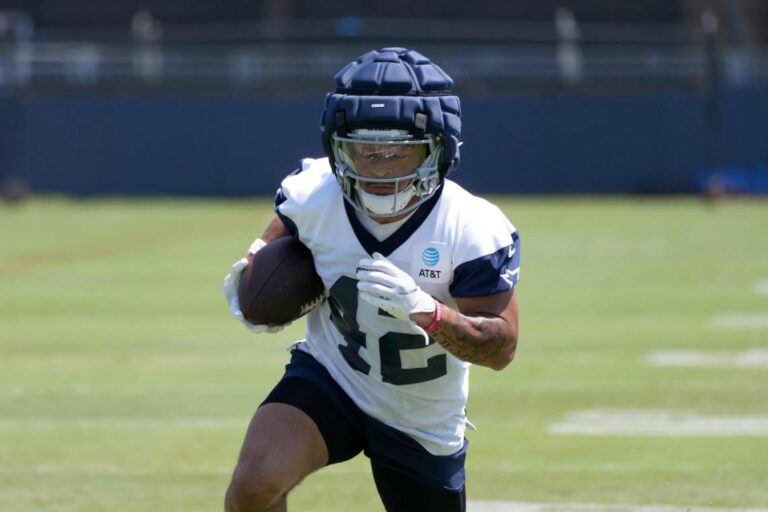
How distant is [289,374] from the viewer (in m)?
4.75

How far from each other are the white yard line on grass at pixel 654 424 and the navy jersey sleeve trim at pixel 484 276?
3676 mm

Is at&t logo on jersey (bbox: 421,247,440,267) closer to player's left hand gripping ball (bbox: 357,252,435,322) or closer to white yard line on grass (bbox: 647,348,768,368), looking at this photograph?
player's left hand gripping ball (bbox: 357,252,435,322)

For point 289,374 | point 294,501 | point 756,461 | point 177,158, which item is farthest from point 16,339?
point 177,158

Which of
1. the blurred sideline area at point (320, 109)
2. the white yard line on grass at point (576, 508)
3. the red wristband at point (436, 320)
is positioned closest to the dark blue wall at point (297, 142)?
the blurred sideline area at point (320, 109)

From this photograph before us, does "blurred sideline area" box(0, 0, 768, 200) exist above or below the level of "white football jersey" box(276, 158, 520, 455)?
below

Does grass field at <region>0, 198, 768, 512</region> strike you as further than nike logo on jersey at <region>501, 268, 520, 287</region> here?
Yes

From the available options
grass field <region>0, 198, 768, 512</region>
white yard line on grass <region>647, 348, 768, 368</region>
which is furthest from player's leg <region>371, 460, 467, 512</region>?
white yard line on grass <region>647, 348, 768, 368</region>

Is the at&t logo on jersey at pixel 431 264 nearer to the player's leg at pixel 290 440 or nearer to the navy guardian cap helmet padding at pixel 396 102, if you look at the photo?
the navy guardian cap helmet padding at pixel 396 102

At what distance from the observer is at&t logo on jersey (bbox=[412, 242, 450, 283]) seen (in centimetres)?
446

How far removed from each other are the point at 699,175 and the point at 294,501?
2231cm

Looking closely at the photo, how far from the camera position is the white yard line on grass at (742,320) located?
1192cm

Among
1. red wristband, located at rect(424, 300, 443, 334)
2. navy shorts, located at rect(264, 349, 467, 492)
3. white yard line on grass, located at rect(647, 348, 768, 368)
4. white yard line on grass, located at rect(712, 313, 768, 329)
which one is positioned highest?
red wristband, located at rect(424, 300, 443, 334)

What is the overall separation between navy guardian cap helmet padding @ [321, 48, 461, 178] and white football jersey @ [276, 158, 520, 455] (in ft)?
0.61

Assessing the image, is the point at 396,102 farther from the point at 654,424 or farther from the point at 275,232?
the point at 654,424
